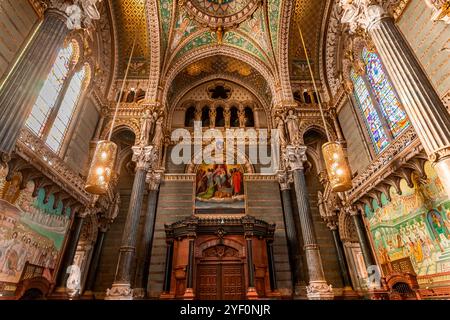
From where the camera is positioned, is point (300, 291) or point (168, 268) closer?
point (300, 291)

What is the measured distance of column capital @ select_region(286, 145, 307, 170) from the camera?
10.2 meters

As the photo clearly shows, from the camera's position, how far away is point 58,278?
26.5 feet

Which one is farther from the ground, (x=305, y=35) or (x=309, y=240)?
(x=305, y=35)

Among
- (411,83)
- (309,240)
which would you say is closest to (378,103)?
(411,83)

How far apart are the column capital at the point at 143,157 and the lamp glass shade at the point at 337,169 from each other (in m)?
6.96

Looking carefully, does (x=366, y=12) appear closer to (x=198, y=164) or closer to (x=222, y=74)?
(x=198, y=164)

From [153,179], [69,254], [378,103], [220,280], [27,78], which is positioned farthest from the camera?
[153,179]

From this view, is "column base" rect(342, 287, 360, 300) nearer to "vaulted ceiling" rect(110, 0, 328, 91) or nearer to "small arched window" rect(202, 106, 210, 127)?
"vaulted ceiling" rect(110, 0, 328, 91)

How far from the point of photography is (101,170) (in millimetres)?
6516

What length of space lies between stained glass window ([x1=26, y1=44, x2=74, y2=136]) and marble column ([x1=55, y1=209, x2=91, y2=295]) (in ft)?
11.2

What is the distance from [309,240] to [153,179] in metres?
7.55

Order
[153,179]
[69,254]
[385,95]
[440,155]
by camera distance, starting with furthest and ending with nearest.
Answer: [153,179] → [385,95] → [69,254] → [440,155]
